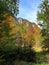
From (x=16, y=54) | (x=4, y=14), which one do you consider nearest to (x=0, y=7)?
(x=4, y=14)

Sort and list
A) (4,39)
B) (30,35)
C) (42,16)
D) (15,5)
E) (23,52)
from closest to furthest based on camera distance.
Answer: (4,39), (23,52), (15,5), (42,16), (30,35)

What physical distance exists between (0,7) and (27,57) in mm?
12996

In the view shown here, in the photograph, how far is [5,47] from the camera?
2394 centimetres

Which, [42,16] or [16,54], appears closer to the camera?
[16,54]

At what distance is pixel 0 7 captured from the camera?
79.2 ft

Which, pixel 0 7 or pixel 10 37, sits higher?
pixel 0 7

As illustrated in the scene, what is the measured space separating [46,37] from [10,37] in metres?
30.9

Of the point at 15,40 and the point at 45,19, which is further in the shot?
the point at 45,19

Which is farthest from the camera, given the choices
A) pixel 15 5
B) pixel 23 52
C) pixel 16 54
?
pixel 15 5

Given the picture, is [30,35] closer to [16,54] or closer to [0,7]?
[16,54]

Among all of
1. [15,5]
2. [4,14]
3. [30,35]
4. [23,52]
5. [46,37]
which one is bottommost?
[30,35]

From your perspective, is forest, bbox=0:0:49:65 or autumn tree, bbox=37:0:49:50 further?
autumn tree, bbox=37:0:49:50

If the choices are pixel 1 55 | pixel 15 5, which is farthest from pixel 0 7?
pixel 15 5

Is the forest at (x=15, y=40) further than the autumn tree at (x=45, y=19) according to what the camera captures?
No
